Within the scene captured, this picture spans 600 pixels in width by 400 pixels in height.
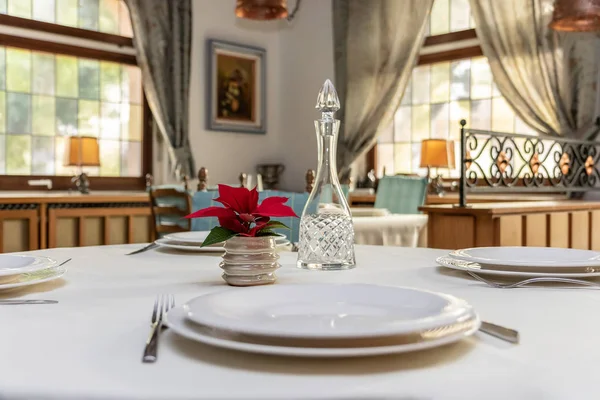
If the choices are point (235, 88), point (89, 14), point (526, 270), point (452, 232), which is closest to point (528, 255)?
point (526, 270)

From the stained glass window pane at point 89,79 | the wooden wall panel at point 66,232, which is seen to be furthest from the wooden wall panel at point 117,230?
the stained glass window pane at point 89,79

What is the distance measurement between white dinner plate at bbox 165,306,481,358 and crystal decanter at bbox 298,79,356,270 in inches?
20.1

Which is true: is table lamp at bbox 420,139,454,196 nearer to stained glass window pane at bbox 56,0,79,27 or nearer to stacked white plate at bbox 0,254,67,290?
stained glass window pane at bbox 56,0,79,27

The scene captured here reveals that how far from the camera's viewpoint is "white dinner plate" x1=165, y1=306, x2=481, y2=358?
0.48 meters

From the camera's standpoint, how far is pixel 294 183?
6.38 meters

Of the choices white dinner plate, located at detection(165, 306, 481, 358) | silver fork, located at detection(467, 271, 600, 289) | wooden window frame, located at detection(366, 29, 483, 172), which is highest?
wooden window frame, located at detection(366, 29, 483, 172)

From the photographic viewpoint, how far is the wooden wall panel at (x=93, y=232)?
4781 millimetres

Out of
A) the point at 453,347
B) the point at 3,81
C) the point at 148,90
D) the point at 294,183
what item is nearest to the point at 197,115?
the point at 148,90

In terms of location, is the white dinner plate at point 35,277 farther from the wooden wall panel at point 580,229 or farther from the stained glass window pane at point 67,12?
the stained glass window pane at point 67,12

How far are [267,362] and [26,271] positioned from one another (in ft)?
1.68

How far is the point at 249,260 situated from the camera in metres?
0.90

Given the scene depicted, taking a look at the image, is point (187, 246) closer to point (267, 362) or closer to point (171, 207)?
point (267, 362)

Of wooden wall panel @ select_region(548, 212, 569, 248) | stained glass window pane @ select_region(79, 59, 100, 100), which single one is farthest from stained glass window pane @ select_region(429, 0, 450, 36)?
stained glass window pane @ select_region(79, 59, 100, 100)

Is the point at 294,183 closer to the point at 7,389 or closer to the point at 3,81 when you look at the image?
the point at 3,81
